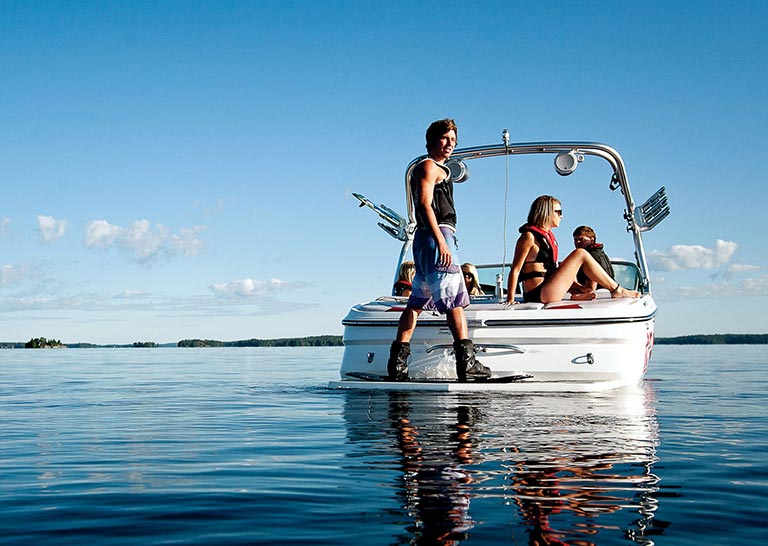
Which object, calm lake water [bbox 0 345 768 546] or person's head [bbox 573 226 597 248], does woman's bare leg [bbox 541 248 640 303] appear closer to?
person's head [bbox 573 226 597 248]

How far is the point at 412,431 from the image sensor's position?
4859mm

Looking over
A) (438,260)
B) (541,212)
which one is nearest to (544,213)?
(541,212)

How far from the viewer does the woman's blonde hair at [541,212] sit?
849 centimetres

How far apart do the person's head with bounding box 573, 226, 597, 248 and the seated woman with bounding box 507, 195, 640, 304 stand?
0.64 m

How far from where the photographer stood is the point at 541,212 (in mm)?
8492

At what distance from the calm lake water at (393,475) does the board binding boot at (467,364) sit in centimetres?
94

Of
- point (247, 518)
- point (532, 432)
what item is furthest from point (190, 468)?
point (532, 432)

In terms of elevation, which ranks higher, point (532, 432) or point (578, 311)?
point (578, 311)

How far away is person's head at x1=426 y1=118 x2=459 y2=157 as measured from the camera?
7.75 m

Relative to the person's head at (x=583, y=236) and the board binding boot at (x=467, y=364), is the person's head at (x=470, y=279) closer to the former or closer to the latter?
the person's head at (x=583, y=236)

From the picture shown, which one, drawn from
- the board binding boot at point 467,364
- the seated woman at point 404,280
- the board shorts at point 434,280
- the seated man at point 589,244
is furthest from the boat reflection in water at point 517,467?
the seated woman at point 404,280

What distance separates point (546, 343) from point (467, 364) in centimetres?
82

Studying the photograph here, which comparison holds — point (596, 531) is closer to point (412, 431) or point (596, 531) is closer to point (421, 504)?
point (421, 504)

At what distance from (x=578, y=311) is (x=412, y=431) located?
3.42 m
